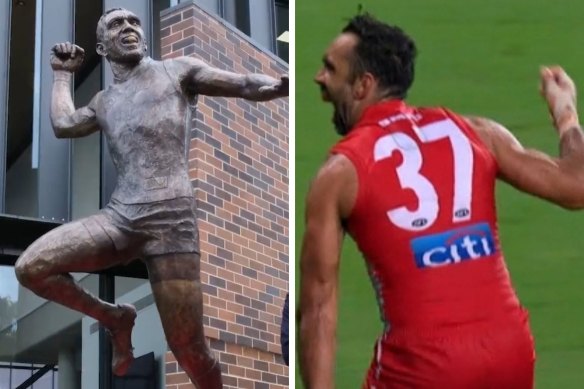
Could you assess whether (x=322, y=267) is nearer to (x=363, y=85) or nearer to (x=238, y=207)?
(x=363, y=85)

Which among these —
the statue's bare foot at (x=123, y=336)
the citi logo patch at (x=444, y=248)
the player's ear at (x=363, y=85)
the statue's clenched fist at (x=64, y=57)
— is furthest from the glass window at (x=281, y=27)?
the citi logo patch at (x=444, y=248)

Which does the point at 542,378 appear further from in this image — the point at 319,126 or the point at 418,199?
the point at 319,126

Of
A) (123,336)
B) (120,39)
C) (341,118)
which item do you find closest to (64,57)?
(120,39)

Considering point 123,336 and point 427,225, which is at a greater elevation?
point 427,225

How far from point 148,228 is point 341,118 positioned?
0.84 m

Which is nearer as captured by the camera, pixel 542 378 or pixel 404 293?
pixel 404 293

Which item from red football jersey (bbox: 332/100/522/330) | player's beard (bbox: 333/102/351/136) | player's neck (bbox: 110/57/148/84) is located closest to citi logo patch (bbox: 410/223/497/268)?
red football jersey (bbox: 332/100/522/330)

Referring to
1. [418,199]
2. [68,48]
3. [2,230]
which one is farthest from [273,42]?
[418,199]

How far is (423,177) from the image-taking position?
3.85 meters

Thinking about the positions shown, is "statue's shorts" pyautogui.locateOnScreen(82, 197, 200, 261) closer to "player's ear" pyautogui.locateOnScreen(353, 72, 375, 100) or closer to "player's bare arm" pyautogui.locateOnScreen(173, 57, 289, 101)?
"player's bare arm" pyautogui.locateOnScreen(173, 57, 289, 101)

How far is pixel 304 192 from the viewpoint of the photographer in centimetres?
402

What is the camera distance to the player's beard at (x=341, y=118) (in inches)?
156

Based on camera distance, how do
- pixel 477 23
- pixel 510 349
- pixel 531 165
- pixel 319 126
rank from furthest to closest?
pixel 477 23 < pixel 319 126 < pixel 531 165 < pixel 510 349

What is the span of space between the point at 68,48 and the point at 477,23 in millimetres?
1585
